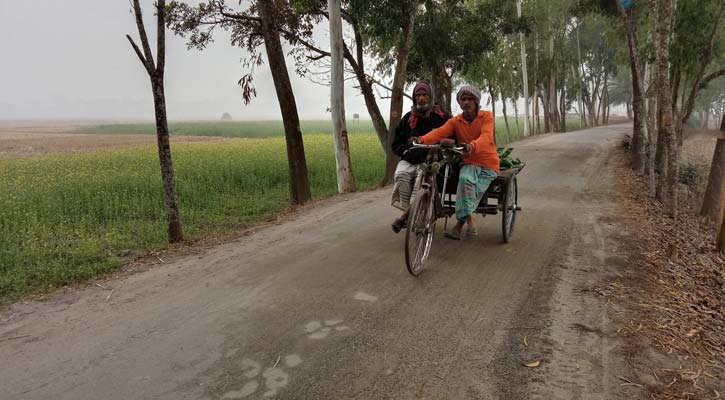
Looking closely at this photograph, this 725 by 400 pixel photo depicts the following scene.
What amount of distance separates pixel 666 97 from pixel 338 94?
6.84 meters

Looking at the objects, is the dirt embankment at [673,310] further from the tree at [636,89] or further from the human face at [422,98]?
the tree at [636,89]

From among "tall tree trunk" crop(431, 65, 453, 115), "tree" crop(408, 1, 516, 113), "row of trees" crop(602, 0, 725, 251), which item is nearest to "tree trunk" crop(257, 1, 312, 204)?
"row of trees" crop(602, 0, 725, 251)

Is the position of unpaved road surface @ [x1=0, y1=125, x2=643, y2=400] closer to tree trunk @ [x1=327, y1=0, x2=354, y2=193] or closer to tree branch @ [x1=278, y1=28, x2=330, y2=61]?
tree trunk @ [x1=327, y1=0, x2=354, y2=193]

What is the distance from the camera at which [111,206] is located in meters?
9.89

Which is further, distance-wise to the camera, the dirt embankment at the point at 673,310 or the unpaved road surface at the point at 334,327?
the dirt embankment at the point at 673,310

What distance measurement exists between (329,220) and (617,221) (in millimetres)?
4372

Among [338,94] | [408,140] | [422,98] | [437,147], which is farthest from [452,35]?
[437,147]

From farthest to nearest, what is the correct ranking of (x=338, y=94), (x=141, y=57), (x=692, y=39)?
1. (x=692, y=39)
2. (x=338, y=94)
3. (x=141, y=57)

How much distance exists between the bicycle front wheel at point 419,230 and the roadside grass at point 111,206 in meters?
3.54

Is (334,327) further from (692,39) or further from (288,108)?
(692,39)

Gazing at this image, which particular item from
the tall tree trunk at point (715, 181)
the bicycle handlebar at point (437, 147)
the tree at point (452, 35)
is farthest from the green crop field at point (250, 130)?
the bicycle handlebar at point (437, 147)

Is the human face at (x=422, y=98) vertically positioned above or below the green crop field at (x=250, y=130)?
below

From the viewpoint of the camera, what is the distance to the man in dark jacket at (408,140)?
5.57 meters

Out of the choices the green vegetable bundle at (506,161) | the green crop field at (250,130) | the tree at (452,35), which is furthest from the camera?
the green crop field at (250,130)
